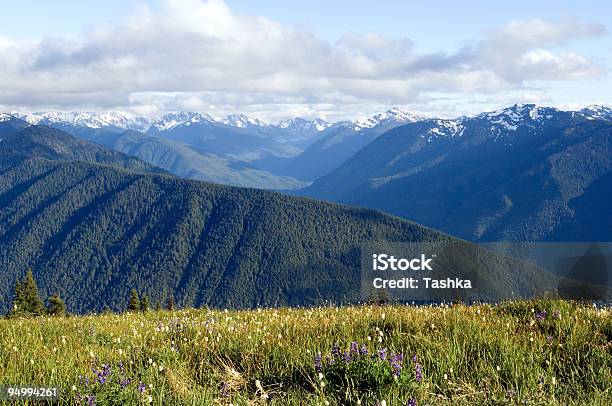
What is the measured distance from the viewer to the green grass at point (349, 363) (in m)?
5.20

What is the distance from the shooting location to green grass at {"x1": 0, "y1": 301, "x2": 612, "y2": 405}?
5203mm

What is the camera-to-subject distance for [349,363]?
5.63m

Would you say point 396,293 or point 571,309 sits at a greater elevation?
point 571,309

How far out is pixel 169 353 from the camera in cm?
684

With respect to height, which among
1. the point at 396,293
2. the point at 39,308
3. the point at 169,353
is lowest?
the point at 39,308

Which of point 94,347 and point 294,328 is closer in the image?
point 94,347

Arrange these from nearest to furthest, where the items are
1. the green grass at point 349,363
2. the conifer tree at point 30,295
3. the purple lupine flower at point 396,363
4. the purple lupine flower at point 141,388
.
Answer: the purple lupine flower at point 141,388
the green grass at point 349,363
the purple lupine flower at point 396,363
the conifer tree at point 30,295

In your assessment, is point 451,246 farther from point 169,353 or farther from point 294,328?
point 169,353

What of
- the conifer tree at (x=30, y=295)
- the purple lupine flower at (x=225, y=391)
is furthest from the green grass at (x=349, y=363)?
the conifer tree at (x=30, y=295)

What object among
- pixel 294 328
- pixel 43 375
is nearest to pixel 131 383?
pixel 43 375

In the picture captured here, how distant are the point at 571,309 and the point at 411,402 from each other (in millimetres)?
5038

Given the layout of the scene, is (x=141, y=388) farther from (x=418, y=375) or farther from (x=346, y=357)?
(x=418, y=375)

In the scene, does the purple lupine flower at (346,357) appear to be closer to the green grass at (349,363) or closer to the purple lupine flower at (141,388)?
the green grass at (349,363)

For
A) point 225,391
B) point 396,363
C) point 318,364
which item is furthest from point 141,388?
point 396,363
